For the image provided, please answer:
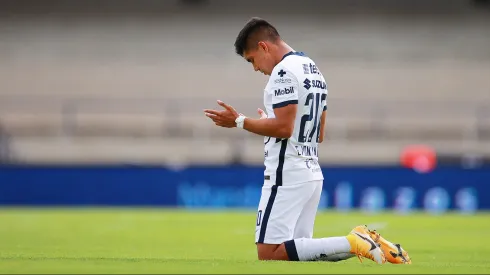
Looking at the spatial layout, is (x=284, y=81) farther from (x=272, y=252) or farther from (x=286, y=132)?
(x=272, y=252)

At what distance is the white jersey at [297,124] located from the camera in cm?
822

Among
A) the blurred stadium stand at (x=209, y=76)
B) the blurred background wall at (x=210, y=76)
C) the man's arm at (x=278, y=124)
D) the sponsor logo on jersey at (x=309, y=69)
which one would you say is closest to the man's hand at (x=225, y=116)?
the man's arm at (x=278, y=124)

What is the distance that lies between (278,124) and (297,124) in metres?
0.33

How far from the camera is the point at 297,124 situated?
835 cm

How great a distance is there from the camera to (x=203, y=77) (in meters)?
27.6

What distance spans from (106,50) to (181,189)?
673 centimetres

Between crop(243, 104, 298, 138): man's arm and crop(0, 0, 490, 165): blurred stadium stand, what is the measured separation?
1682 cm

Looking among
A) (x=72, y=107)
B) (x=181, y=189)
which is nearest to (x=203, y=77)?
(x=72, y=107)

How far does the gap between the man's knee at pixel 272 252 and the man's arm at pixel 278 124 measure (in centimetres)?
88

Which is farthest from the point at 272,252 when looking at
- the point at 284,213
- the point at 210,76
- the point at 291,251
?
the point at 210,76

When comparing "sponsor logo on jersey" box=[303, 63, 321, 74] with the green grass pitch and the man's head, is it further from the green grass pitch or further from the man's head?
the green grass pitch

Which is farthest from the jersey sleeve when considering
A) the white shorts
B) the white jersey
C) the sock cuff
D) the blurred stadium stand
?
the blurred stadium stand

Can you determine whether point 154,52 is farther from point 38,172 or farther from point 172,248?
point 172,248

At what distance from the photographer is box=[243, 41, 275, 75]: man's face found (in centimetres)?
848
